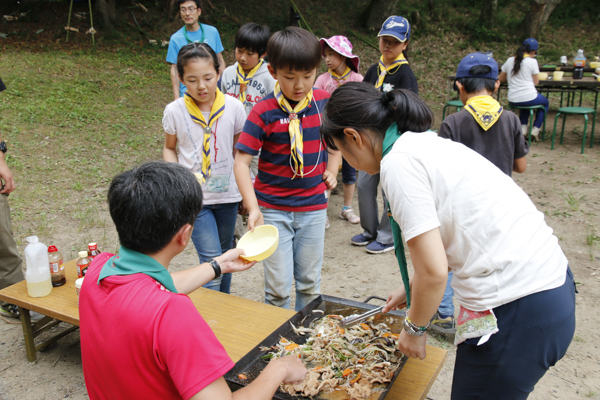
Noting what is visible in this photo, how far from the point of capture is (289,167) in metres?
2.47

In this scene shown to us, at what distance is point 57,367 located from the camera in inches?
110

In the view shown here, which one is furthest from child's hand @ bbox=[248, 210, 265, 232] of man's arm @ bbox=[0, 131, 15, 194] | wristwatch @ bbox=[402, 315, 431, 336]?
man's arm @ bbox=[0, 131, 15, 194]

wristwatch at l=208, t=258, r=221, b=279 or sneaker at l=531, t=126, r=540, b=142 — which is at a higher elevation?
wristwatch at l=208, t=258, r=221, b=279

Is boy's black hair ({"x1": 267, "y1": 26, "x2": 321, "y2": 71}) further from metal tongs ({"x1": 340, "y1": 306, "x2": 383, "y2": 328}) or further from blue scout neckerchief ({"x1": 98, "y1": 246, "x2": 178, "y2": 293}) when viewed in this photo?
blue scout neckerchief ({"x1": 98, "y1": 246, "x2": 178, "y2": 293})

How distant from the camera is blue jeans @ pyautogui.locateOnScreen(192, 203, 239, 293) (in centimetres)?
277

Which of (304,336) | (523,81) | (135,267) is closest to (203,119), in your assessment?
(304,336)

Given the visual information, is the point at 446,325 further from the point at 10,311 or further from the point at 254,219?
the point at 10,311

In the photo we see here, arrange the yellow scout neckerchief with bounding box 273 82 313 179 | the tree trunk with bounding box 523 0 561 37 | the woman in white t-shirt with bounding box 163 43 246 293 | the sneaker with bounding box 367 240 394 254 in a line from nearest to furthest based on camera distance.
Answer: the yellow scout neckerchief with bounding box 273 82 313 179
the woman in white t-shirt with bounding box 163 43 246 293
the sneaker with bounding box 367 240 394 254
the tree trunk with bounding box 523 0 561 37

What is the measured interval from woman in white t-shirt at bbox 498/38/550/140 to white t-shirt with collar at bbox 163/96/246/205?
6.21 meters

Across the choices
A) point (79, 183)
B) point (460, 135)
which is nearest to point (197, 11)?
point (79, 183)

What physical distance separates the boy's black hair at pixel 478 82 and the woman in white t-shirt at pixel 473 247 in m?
1.53

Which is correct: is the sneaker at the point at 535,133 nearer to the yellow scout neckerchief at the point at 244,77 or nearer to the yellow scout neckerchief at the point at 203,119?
the yellow scout neckerchief at the point at 244,77

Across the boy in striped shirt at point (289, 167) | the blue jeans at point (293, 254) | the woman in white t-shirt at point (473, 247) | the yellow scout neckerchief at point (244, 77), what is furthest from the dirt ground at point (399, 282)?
the yellow scout neckerchief at point (244, 77)

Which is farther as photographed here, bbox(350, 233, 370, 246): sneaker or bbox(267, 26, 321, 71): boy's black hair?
bbox(350, 233, 370, 246): sneaker
